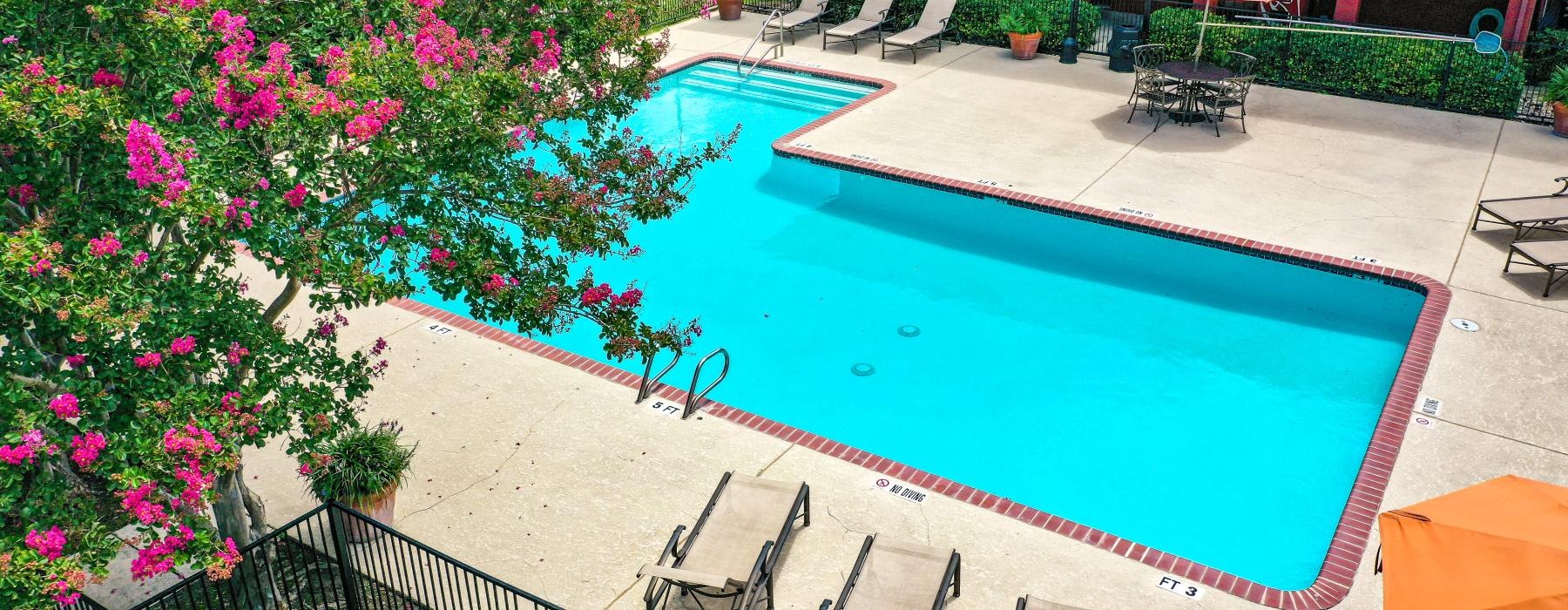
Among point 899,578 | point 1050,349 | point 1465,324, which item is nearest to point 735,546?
point 899,578

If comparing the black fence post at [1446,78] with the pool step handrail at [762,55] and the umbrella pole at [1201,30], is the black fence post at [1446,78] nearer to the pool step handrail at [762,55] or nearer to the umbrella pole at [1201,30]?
the umbrella pole at [1201,30]

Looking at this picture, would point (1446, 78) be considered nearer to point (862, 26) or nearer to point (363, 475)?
point (862, 26)

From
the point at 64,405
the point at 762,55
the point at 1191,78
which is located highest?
the point at 64,405

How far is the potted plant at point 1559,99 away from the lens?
1627 cm

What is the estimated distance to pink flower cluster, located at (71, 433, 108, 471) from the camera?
561 centimetres

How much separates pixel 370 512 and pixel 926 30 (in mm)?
15240

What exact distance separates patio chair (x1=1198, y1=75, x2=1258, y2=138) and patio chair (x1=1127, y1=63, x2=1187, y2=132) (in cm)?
40

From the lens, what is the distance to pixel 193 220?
579 cm

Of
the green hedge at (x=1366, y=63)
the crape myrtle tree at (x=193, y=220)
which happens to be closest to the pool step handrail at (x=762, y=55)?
the green hedge at (x=1366, y=63)

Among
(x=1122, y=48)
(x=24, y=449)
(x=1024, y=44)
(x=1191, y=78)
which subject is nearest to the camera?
(x=24, y=449)

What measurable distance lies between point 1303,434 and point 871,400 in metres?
4.24

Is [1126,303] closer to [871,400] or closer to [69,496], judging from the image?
[871,400]

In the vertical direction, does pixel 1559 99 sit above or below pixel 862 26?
below

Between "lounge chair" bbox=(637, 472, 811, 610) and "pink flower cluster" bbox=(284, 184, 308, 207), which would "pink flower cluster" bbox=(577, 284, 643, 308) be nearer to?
"lounge chair" bbox=(637, 472, 811, 610)
